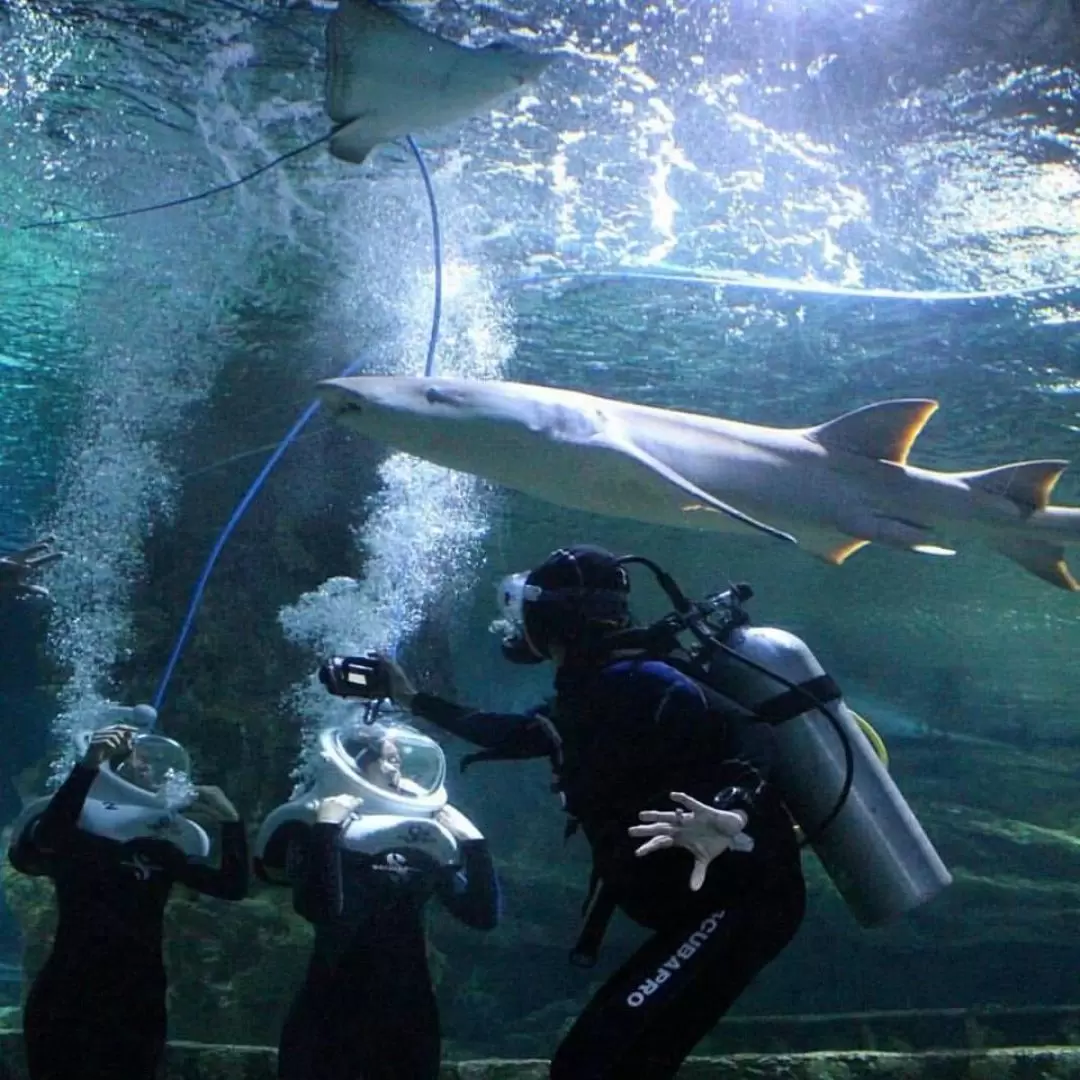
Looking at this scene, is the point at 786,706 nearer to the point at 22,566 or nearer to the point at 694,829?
the point at 694,829

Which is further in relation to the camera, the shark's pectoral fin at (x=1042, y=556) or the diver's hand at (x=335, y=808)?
the shark's pectoral fin at (x=1042, y=556)

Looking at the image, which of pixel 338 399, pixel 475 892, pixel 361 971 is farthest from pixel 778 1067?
pixel 338 399

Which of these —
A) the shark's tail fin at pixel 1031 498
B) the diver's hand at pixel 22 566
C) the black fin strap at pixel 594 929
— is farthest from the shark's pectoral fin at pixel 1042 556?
the diver's hand at pixel 22 566

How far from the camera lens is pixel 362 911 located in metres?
4.32

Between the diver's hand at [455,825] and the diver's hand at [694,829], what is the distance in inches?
78.5

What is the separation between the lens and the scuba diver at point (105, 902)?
170 inches

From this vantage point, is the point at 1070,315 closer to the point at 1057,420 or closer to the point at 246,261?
the point at 1057,420

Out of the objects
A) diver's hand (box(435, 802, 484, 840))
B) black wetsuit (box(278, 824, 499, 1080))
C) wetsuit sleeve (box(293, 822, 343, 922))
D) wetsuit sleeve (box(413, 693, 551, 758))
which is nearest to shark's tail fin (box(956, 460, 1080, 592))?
wetsuit sleeve (box(413, 693, 551, 758))

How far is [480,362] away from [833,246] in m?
3.85

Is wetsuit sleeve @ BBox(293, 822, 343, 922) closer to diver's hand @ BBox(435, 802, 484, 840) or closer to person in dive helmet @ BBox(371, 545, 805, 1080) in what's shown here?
diver's hand @ BBox(435, 802, 484, 840)

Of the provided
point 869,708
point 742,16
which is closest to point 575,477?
point 742,16

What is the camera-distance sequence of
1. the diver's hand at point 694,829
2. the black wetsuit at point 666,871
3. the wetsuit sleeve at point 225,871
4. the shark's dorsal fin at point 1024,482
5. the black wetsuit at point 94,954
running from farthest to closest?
1. the shark's dorsal fin at point 1024,482
2. the wetsuit sleeve at point 225,871
3. the black wetsuit at point 94,954
4. the black wetsuit at point 666,871
5. the diver's hand at point 694,829

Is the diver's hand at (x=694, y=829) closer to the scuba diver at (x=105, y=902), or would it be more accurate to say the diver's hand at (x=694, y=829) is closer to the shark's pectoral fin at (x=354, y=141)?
the scuba diver at (x=105, y=902)

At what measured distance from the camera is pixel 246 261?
8.35 meters
